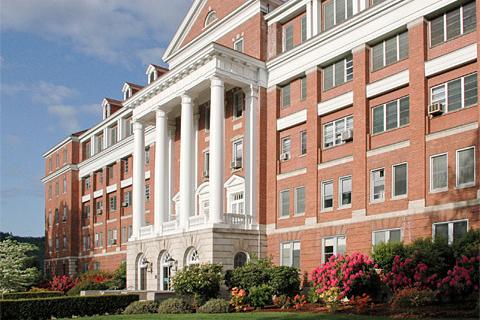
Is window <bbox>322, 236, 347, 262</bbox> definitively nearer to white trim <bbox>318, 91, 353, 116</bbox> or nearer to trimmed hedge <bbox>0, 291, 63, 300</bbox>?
white trim <bbox>318, 91, 353, 116</bbox>

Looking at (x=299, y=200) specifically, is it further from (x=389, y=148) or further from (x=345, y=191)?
(x=389, y=148)

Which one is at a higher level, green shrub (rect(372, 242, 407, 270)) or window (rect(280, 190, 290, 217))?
window (rect(280, 190, 290, 217))

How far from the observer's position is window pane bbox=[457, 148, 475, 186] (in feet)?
85.1

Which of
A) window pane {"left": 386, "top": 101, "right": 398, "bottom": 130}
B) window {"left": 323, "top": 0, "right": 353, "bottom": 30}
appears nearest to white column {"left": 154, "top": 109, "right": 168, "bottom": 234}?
window {"left": 323, "top": 0, "right": 353, "bottom": 30}

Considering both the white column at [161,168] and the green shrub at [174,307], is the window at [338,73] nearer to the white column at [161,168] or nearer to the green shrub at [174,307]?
the white column at [161,168]

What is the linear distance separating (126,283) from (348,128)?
21202mm

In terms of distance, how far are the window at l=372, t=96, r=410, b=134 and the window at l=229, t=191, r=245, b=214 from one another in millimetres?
10264

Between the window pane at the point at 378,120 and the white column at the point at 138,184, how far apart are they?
19.4 m

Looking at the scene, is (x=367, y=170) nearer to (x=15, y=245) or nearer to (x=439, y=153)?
(x=439, y=153)

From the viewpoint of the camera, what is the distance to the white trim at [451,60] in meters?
26.3

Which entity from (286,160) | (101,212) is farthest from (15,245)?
(286,160)

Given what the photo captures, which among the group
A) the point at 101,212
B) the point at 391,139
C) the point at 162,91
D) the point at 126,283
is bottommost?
the point at 126,283

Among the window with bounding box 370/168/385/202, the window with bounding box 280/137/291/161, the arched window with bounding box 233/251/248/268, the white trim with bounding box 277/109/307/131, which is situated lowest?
the arched window with bounding box 233/251/248/268

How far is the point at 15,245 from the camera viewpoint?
62.1m
